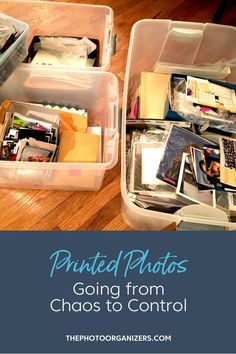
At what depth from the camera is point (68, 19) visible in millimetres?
1364

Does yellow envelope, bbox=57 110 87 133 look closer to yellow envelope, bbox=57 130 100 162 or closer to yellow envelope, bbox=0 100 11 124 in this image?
yellow envelope, bbox=57 130 100 162

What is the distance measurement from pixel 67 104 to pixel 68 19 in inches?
13.8

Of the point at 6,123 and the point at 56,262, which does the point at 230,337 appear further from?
the point at 6,123

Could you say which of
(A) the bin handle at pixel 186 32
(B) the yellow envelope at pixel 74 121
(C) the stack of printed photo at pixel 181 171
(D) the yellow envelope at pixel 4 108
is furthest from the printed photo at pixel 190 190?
(D) the yellow envelope at pixel 4 108

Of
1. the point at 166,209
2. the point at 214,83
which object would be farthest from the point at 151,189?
the point at 214,83

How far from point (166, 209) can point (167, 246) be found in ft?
1.07

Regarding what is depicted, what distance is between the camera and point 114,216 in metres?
1.17

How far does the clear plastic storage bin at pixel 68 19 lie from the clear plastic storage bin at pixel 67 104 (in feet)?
0.26

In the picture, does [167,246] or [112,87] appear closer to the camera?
[167,246]

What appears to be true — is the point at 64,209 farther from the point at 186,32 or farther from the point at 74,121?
the point at 186,32

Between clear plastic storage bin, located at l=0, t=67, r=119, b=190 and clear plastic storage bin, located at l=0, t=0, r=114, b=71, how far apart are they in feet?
0.26

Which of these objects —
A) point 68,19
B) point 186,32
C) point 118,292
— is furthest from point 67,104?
point 118,292

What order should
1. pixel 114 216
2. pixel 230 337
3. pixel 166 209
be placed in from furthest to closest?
pixel 114 216 → pixel 166 209 → pixel 230 337

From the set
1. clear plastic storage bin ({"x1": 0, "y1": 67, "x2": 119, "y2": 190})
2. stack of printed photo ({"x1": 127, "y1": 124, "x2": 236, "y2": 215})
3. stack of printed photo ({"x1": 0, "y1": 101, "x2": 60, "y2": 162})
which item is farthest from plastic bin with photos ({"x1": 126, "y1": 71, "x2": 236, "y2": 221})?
stack of printed photo ({"x1": 0, "y1": 101, "x2": 60, "y2": 162})
